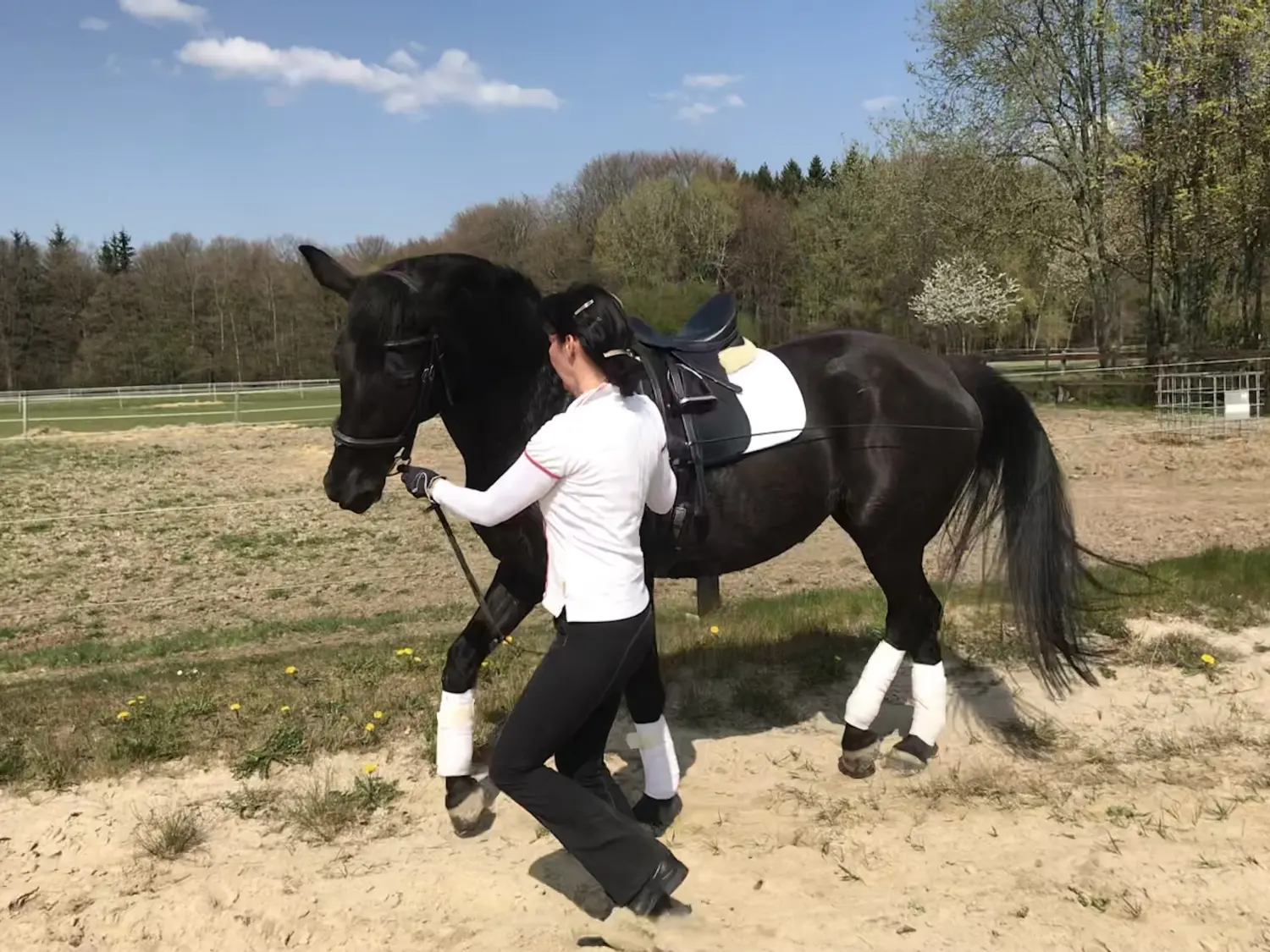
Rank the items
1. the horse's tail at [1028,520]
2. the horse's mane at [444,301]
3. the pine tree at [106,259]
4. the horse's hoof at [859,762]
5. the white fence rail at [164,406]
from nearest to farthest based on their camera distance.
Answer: the horse's mane at [444,301] < the horse's hoof at [859,762] < the horse's tail at [1028,520] < the white fence rail at [164,406] < the pine tree at [106,259]

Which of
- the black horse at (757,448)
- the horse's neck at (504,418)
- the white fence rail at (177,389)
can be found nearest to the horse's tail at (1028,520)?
the black horse at (757,448)

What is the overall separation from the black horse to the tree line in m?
0.58

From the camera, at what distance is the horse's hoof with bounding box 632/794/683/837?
3658mm

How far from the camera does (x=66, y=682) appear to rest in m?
5.34

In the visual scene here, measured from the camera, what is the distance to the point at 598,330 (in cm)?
272

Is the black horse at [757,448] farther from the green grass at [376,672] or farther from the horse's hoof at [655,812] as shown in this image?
the green grass at [376,672]

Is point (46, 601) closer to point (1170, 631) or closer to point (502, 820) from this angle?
point (502, 820)

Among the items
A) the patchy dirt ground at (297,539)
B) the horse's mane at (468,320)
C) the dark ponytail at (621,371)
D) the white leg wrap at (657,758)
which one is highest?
the horse's mane at (468,320)

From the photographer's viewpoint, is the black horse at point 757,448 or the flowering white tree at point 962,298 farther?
the flowering white tree at point 962,298

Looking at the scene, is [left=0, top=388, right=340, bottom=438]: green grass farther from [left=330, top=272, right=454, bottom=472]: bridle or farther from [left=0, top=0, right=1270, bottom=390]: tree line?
[left=330, top=272, right=454, bottom=472]: bridle

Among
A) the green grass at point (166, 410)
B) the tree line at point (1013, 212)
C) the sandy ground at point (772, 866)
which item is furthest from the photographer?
the green grass at point (166, 410)

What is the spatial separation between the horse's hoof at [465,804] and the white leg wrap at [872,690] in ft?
5.34

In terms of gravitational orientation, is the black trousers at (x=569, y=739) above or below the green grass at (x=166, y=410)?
below

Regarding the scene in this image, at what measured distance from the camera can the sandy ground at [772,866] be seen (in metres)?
2.92
